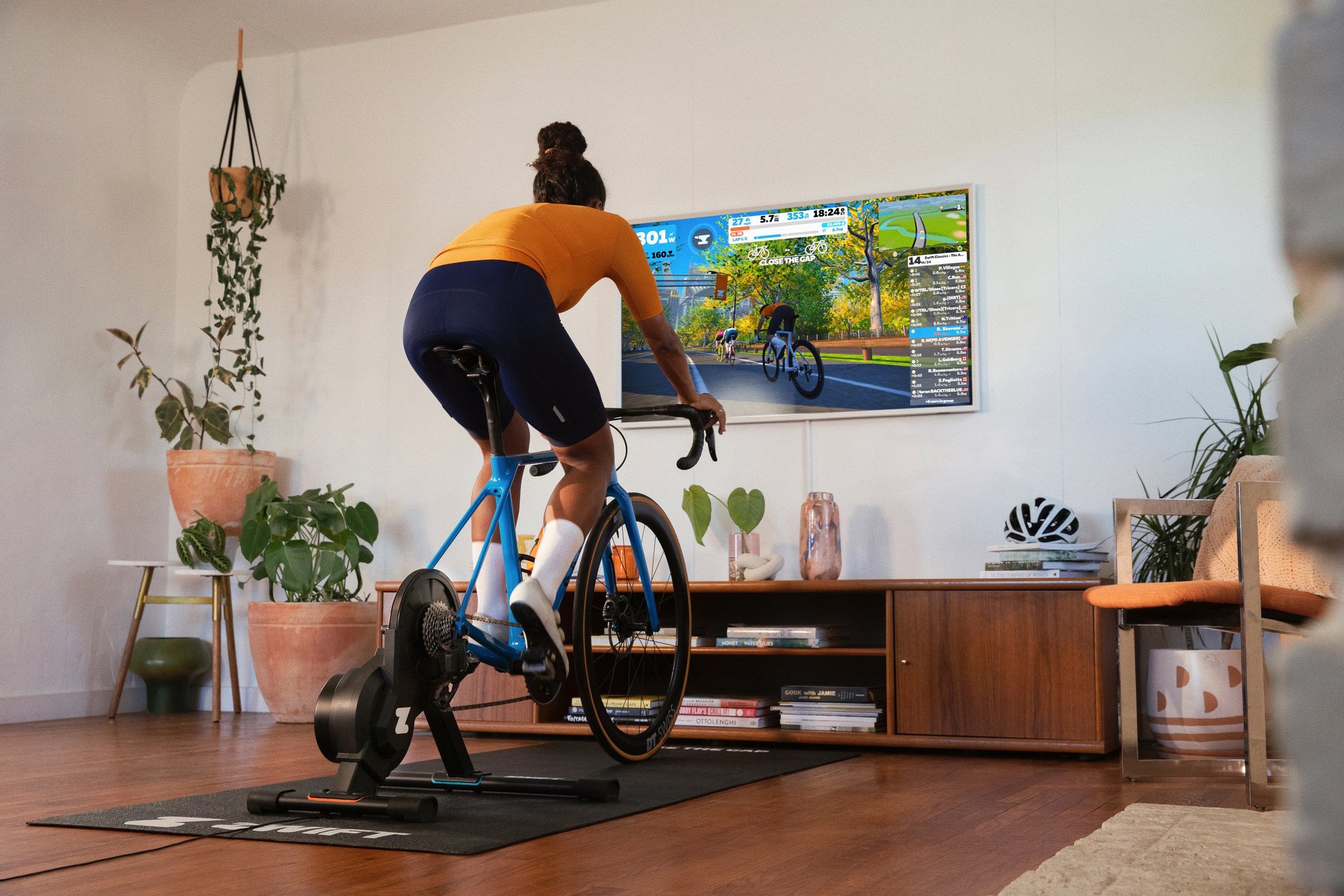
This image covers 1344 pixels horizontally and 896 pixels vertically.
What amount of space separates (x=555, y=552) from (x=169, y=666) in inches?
109

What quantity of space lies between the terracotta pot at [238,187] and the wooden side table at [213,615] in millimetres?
1355

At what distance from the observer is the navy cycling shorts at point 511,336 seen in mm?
2014

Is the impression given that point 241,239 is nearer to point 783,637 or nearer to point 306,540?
point 306,540

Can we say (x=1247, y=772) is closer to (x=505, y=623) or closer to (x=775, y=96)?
(x=505, y=623)

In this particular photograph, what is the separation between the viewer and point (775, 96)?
4.07m

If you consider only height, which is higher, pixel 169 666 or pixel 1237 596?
pixel 1237 596

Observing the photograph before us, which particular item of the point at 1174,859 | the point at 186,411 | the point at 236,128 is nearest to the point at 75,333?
the point at 186,411

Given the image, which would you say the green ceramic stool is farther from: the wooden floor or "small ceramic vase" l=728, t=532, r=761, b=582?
"small ceramic vase" l=728, t=532, r=761, b=582

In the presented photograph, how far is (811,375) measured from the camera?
12.7ft

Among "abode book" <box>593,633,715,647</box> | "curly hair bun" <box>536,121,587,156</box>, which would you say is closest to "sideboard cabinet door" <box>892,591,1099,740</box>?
"abode book" <box>593,633,715,647</box>

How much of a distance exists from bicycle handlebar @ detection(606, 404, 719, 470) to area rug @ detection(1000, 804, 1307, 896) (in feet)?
3.68

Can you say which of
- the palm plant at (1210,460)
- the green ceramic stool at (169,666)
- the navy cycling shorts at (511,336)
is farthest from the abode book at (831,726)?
the green ceramic stool at (169,666)

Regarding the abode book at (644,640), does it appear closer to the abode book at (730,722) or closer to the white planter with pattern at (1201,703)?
the abode book at (730,722)

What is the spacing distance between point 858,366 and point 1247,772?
1.93 meters
